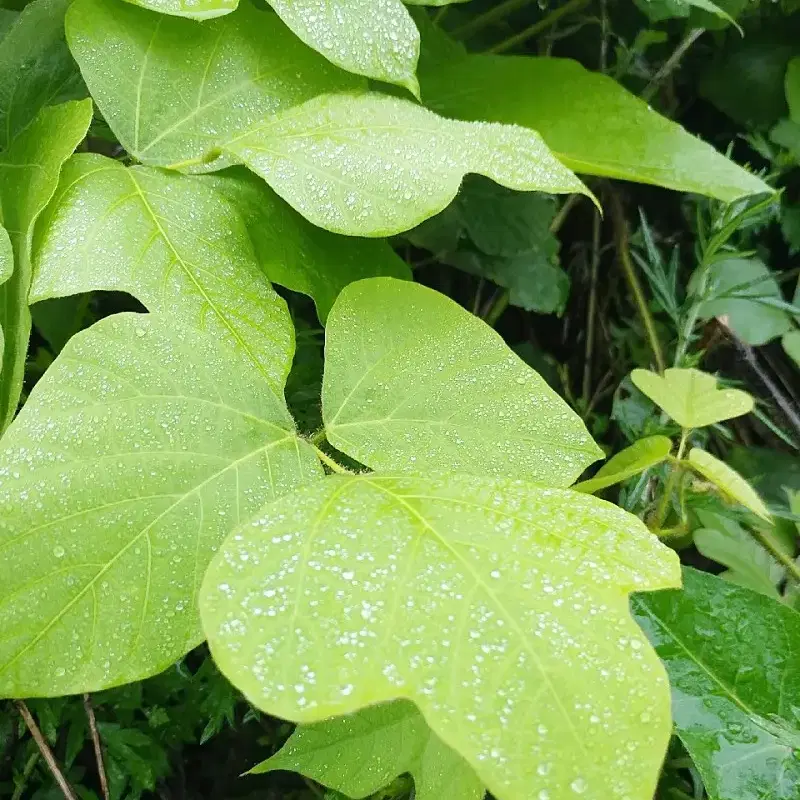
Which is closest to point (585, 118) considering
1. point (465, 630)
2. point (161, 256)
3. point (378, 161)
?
point (378, 161)

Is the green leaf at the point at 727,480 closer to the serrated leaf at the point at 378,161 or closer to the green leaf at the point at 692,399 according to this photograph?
Answer: the green leaf at the point at 692,399

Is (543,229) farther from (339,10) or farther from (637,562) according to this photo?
(637,562)

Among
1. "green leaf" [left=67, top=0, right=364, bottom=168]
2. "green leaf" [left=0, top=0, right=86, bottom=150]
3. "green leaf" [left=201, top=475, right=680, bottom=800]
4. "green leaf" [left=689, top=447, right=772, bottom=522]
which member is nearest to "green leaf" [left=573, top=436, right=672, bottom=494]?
"green leaf" [left=689, top=447, right=772, bottom=522]

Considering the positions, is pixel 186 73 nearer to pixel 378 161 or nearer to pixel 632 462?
pixel 378 161

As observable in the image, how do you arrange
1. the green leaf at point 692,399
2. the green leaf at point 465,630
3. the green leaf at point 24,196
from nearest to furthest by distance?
the green leaf at point 465,630 → the green leaf at point 24,196 → the green leaf at point 692,399

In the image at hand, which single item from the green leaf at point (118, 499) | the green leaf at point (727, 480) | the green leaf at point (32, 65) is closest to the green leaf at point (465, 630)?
the green leaf at point (118, 499)
